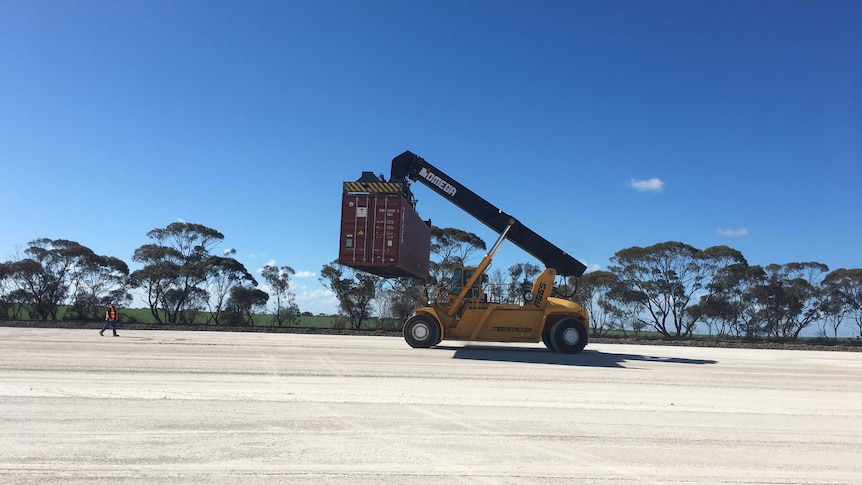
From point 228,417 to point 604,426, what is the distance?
4.86 meters

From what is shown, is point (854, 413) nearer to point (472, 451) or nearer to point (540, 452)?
point (540, 452)

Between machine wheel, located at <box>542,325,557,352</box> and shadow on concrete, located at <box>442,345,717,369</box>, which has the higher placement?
machine wheel, located at <box>542,325,557,352</box>

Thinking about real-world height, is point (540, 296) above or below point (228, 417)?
above

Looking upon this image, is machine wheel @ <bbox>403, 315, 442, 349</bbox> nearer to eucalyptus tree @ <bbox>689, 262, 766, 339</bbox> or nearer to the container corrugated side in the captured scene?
the container corrugated side

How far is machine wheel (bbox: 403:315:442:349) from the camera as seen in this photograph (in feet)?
54.5

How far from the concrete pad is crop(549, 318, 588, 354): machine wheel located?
148 inches

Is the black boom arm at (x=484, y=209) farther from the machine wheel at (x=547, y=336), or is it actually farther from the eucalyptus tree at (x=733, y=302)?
the eucalyptus tree at (x=733, y=302)

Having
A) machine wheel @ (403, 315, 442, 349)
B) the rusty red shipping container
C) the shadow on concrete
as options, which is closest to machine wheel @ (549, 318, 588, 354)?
the shadow on concrete

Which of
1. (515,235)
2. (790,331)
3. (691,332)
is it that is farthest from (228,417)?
(790,331)

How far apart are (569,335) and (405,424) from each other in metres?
10.6

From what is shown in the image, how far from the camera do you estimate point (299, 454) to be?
5.28m

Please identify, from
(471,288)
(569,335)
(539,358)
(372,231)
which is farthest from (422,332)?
(569,335)

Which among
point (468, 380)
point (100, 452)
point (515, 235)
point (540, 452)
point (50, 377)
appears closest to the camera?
point (100, 452)

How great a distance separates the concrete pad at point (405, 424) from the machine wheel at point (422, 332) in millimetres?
4418
